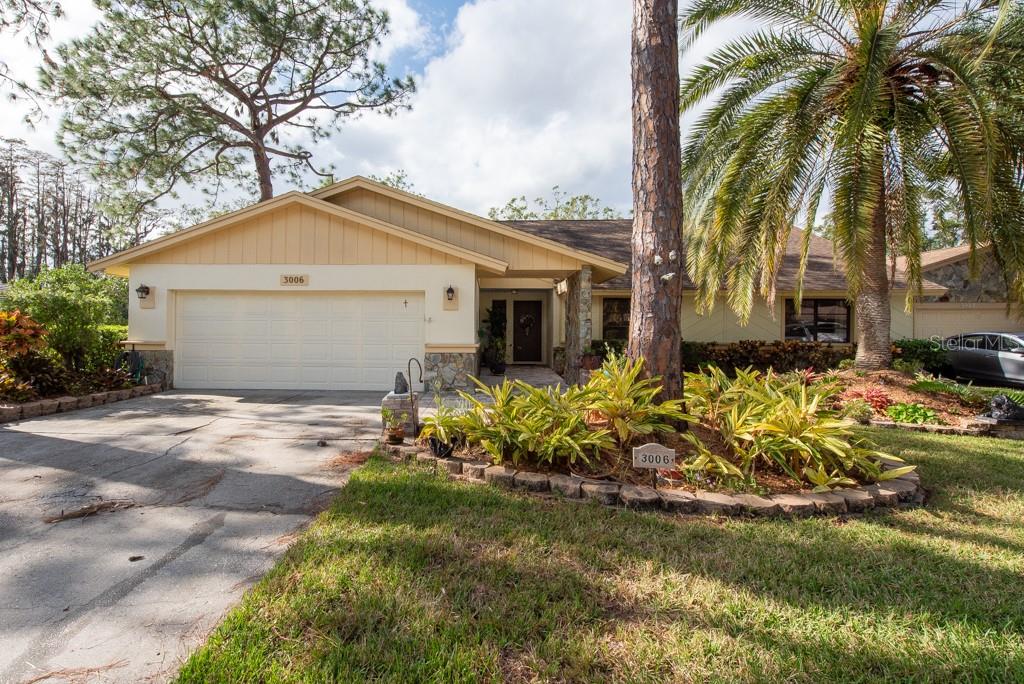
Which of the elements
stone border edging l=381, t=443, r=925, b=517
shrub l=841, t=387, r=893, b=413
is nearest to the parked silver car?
shrub l=841, t=387, r=893, b=413

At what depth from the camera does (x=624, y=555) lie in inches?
111

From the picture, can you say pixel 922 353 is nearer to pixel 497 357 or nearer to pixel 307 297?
pixel 497 357

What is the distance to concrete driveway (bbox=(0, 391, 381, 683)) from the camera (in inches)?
84.2

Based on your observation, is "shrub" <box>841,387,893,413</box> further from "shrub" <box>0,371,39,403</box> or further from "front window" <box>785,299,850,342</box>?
"shrub" <box>0,371,39,403</box>

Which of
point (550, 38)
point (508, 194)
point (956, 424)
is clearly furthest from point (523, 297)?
point (508, 194)

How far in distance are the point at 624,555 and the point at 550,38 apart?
1093cm

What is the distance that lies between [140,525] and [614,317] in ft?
36.5

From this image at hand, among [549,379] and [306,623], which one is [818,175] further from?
[306,623]

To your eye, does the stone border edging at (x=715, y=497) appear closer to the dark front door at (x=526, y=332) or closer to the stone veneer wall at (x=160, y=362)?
the stone veneer wall at (x=160, y=362)

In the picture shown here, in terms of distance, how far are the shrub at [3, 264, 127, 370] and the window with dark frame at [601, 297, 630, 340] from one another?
10.9 m

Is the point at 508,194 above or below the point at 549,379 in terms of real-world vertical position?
above

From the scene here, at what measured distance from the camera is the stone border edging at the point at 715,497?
A: 3.50 metres

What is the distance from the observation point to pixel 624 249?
1442cm

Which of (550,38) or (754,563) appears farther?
(550,38)
